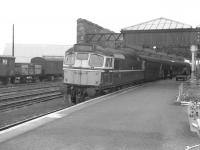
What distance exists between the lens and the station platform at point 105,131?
25.1ft

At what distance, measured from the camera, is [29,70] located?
38312mm

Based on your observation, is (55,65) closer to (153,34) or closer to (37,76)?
(37,76)

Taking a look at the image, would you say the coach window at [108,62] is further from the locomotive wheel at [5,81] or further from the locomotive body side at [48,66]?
the locomotive body side at [48,66]

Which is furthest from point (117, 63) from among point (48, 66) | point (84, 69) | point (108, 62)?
point (48, 66)

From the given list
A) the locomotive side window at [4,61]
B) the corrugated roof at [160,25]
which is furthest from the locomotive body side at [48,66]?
the corrugated roof at [160,25]

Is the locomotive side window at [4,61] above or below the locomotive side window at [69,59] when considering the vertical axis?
above

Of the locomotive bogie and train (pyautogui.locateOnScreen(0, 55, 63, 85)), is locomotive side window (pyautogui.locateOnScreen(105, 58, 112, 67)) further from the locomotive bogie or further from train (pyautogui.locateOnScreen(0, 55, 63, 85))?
train (pyautogui.locateOnScreen(0, 55, 63, 85))

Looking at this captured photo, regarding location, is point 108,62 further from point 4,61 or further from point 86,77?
point 4,61

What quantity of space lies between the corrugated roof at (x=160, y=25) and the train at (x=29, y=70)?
1096 cm

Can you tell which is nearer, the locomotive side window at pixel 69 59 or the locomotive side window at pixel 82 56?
the locomotive side window at pixel 82 56

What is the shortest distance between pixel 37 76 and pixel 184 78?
17.4m

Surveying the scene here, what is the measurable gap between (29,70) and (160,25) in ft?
54.5

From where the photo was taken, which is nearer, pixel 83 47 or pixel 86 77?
pixel 86 77

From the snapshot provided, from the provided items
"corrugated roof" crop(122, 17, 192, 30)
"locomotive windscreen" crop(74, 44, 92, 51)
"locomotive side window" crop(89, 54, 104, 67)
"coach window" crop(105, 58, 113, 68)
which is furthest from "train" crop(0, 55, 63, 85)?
"locomotive side window" crop(89, 54, 104, 67)
